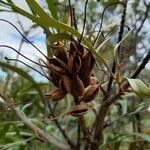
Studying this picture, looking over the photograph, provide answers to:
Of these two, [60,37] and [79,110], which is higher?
[60,37]

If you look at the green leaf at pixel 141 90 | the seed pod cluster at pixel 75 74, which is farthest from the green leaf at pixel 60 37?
the green leaf at pixel 141 90

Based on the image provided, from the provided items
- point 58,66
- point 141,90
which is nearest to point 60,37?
point 58,66

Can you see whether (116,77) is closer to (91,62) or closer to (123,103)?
(91,62)

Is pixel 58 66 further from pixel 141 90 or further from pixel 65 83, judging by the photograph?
pixel 141 90

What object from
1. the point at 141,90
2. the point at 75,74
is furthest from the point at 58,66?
the point at 141,90

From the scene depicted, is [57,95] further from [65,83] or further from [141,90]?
[141,90]

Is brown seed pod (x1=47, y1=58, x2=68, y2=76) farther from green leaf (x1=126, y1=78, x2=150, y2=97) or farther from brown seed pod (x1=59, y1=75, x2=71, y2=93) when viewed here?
green leaf (x1=126, y1=78, x2=150, y2=97)
